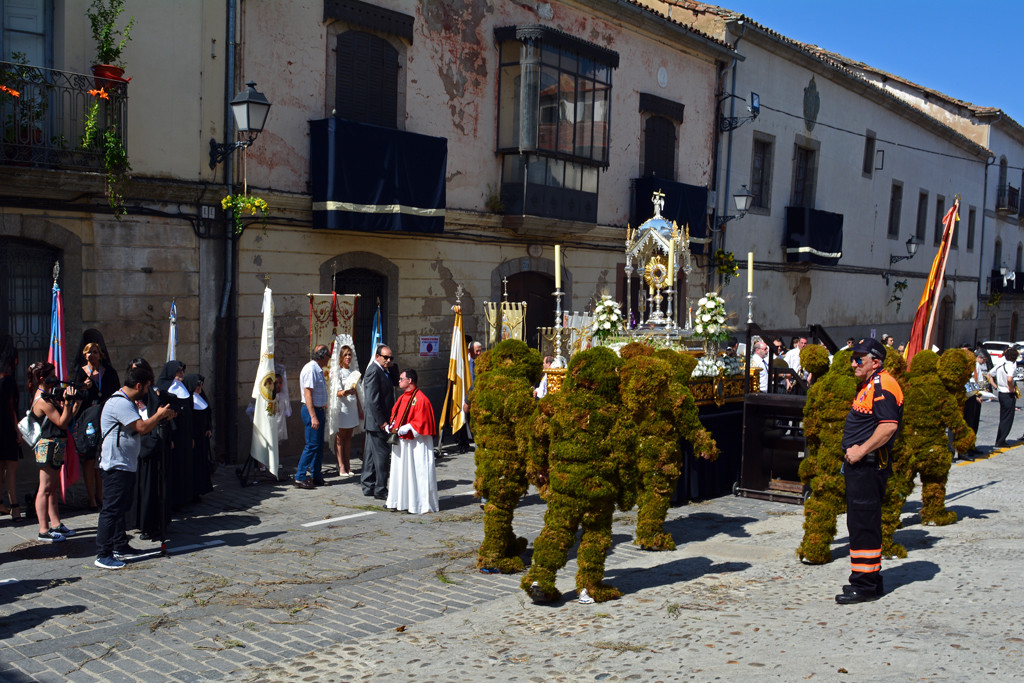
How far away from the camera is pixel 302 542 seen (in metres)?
9.16

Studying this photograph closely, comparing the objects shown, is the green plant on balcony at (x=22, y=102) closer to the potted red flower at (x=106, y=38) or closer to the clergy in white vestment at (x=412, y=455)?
the potted red flower at (x=106, y=38)

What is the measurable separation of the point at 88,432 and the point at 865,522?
665 cm

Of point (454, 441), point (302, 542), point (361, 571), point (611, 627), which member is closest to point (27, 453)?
point (302, 542)

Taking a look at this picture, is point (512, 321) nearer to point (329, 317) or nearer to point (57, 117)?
point (329, 317)

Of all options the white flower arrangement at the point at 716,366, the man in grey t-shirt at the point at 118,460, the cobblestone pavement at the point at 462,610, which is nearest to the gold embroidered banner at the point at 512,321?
the white flower arrangement at the point at 716,366

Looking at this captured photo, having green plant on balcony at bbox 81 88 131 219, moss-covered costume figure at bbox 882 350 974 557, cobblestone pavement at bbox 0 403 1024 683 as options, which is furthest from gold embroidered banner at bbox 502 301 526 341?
moss-covered costume figure at bbox 882 350 974 557

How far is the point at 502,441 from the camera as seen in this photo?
311 inches

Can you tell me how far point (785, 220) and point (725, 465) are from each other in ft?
50.2

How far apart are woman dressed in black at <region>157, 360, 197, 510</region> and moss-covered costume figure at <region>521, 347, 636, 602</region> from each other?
443 cm

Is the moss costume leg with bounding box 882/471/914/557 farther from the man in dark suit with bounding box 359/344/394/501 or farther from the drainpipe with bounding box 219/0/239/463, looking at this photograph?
the drainpipe with bounding box 219/0/239/463

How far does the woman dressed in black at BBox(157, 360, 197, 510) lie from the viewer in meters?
9.78

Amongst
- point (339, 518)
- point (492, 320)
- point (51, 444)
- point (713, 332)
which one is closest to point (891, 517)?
point (713, 332)

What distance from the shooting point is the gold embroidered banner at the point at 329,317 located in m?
13.5

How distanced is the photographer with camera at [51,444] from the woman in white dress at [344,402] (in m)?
3.83
